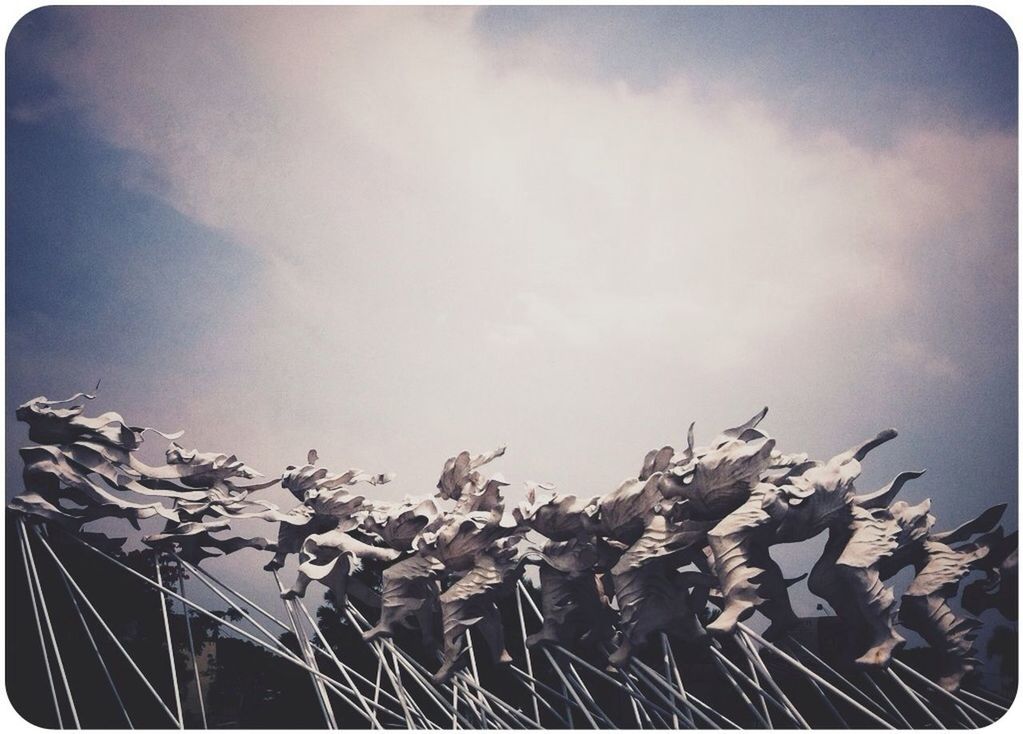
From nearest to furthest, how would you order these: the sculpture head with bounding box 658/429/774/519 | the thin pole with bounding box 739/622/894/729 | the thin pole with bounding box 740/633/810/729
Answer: the thin pole with bounding box 739/622/894/729, the thin pole with bounding box 740/633/810/729, the sculpture head with bounding box 658/429/774/519

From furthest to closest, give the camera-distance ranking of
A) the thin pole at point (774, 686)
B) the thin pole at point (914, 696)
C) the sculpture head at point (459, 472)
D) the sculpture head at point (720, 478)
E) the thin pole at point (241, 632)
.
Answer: the sculpture head at point (459, 472) < the thin pole at point (241, 632) < the sculpture head at point (720, 478) < the thin pole at point (774, 686) < the thin pole at point (914, 696)

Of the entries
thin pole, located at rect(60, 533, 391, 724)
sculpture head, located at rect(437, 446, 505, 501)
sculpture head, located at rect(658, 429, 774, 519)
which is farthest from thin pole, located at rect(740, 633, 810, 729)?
thin pole, located at rect(60, 533, 391, 724)

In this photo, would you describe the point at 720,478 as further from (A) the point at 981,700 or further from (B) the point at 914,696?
(A) the point at 981,700

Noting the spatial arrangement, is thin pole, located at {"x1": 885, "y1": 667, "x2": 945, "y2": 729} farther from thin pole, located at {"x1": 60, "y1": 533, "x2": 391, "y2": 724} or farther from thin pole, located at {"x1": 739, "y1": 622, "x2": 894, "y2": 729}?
thin pole, located at {"x1": 60, "y1": 533, "x2": 391, "y2": 724}

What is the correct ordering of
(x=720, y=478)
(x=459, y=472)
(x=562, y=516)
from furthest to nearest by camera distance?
1. (x=459, y=472)
2. (x=562, y=516)
3. (x=720, y=478)

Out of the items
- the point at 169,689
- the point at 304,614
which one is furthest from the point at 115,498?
the point at 169,689

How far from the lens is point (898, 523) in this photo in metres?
5.50

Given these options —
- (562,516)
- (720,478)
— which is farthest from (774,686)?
(562,516)

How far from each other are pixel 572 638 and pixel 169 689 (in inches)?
184

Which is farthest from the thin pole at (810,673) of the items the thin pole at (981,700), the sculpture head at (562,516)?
the sculpture head at (562,516)

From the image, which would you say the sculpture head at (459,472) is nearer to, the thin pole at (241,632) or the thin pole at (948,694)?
the thin pole at (241,632)

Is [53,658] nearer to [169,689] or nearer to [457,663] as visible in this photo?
[169,689]

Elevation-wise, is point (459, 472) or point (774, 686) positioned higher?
point (459, 472)

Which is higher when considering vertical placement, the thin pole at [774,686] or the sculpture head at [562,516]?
the sculpture head at [562,516]
